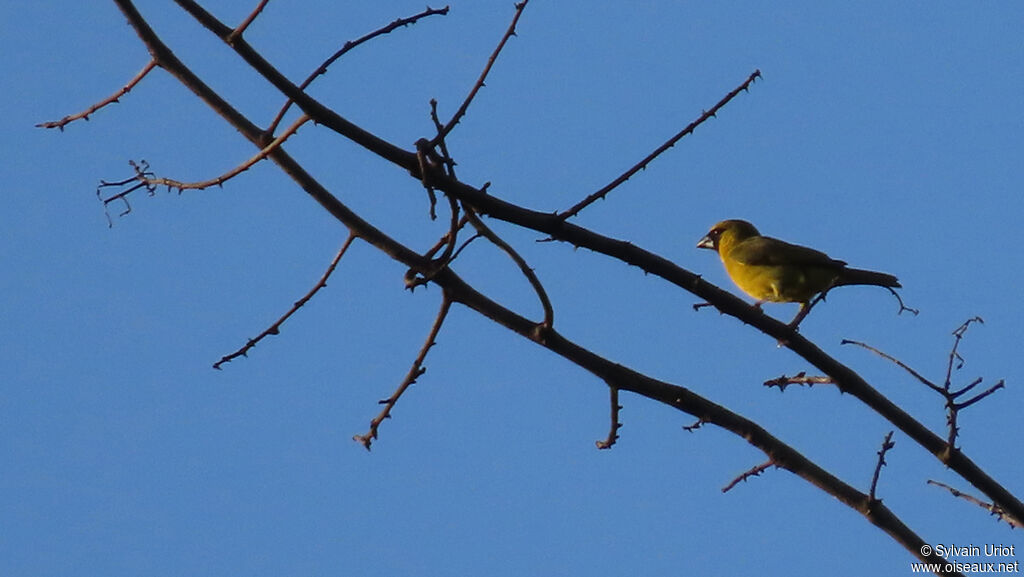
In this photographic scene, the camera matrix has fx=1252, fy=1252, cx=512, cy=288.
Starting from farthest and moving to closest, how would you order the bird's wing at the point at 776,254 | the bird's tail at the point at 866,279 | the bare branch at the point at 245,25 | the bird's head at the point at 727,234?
1. the bird's head at the point at 727,234
2. the bird's wing at the point at 776,254
3. the bird's tail at the point at 866,279
4. the bare branch at the point at 245,25

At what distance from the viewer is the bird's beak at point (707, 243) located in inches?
336

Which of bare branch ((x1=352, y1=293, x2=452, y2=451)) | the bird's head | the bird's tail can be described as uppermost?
the bird's head

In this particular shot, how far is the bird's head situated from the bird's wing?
0.51 meters


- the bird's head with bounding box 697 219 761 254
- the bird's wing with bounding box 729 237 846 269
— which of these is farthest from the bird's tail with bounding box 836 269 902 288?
the bird's head with bounding box 697 219 761 254

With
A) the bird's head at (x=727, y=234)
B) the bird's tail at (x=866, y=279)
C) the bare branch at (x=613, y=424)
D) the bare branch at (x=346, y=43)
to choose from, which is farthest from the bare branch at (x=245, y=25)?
the bird's head at (x=727, y=234)

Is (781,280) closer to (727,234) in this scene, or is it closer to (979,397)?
(727,234)

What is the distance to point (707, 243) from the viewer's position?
8.57 m

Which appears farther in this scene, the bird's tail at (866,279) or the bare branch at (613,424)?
the bird's tail at (866,279)

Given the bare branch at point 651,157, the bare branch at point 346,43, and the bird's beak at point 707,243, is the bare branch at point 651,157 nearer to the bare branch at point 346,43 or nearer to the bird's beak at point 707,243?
the bare branch at point 346,43

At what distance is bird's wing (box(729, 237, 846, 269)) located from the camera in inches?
274

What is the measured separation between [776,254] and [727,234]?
1.19 metres

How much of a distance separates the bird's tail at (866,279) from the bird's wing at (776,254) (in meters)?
0.32

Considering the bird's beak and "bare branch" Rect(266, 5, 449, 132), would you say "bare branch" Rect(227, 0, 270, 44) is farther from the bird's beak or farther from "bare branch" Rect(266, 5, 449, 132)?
the bird's beak

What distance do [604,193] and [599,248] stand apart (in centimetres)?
16
